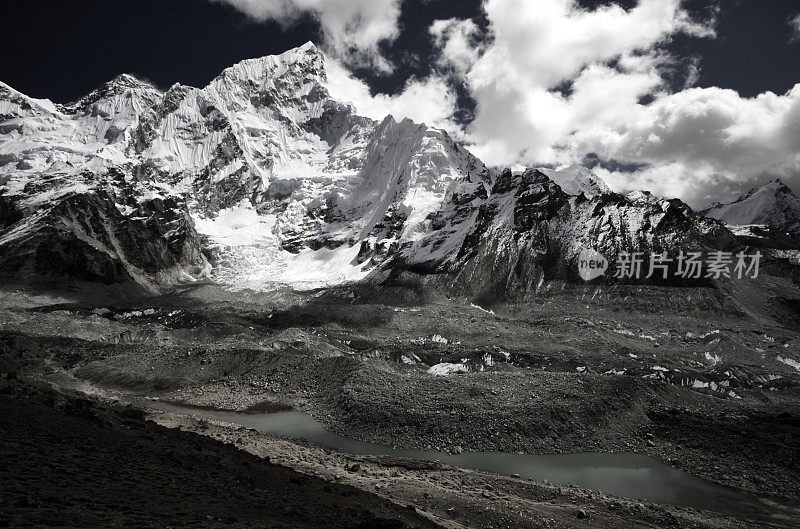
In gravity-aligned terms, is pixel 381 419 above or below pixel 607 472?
below

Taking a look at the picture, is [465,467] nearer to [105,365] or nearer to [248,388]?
[248,388]

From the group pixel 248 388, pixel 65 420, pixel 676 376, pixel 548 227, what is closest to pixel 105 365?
pixel 248 388

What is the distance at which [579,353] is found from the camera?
226ft

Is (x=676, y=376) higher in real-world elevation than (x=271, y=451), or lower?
higher

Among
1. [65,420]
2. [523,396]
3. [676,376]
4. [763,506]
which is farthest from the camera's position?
[676,376]

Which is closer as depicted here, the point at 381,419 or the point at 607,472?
the point at 607,472

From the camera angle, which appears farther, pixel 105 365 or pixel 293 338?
pixel 293 338

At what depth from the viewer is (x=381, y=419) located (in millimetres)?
38281

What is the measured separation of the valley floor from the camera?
1563 cm

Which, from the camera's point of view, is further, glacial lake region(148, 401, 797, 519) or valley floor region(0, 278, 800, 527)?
glacial lake region(148, 401, 797, 519)

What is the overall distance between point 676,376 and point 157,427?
56.9 metres

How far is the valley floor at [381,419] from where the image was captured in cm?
1563

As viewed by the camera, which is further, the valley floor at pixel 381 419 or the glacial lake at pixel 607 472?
the glacial lake at pixel 607 472

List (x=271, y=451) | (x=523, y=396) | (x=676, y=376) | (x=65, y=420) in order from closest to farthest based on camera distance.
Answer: (x=65, y=420) → (x=271, y=451) → (x=523, y=396) → (x=676, y=376)
